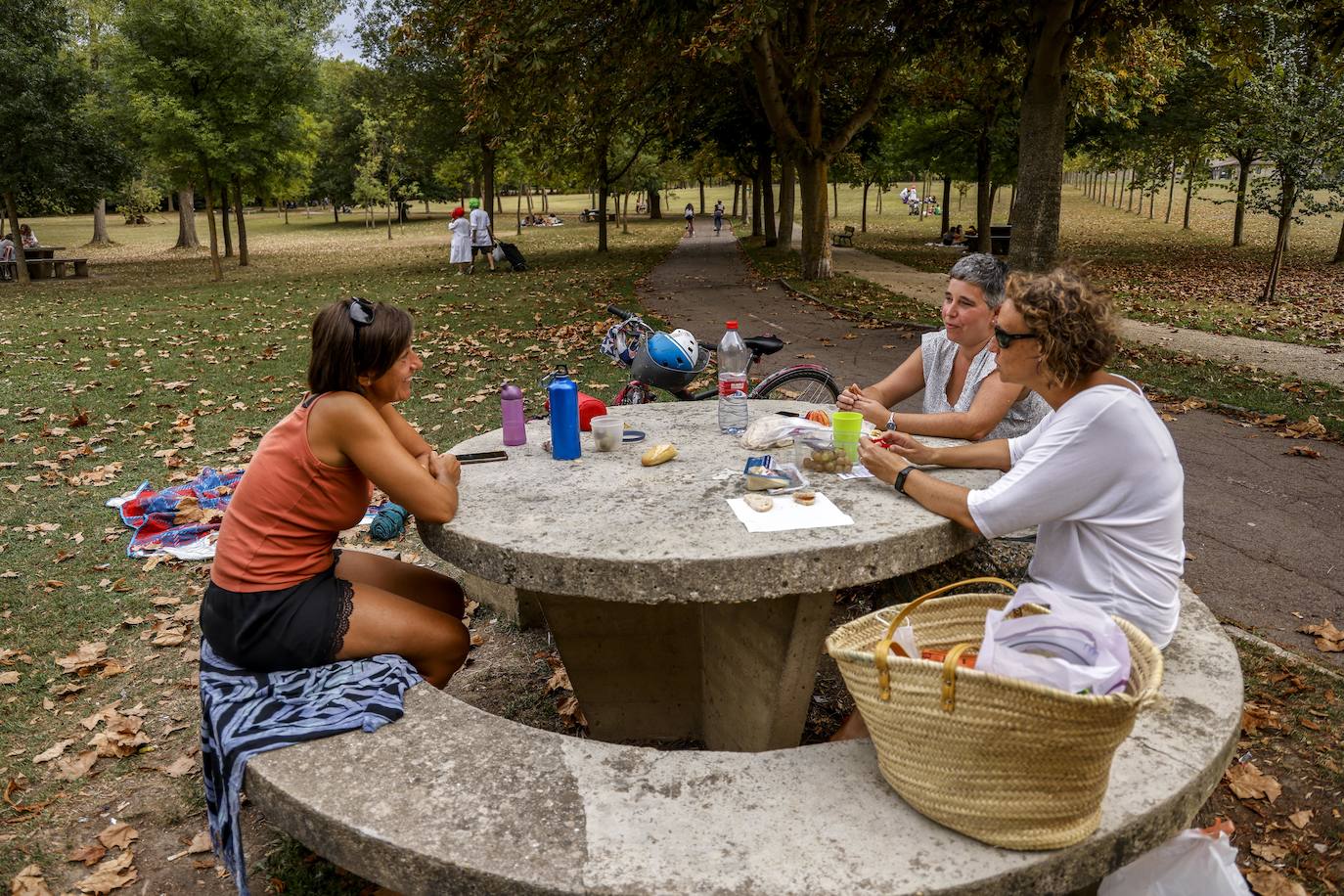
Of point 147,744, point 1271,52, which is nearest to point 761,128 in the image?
point 1271,52

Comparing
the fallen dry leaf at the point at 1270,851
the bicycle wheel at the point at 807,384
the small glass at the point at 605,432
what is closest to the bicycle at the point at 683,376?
the bicycle wheel at the point at 807,384

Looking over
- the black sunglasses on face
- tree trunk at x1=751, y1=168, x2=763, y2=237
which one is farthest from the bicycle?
tree trunk at x1=751, y1=168, x2=763, y2=237

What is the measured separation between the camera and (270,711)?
106 inches

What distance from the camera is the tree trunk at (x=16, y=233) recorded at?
19.9 meters

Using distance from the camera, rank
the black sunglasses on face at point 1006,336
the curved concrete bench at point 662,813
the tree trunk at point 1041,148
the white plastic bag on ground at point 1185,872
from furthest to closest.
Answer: the tree trunk at point 1041,148, the black sunglasses on face at point 1006,336, the white plastic bag on ground at point 1185,872, the curved concrete bench at point 662,813

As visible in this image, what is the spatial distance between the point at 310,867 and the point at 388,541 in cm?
290

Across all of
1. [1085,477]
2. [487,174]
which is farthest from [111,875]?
[487,174]

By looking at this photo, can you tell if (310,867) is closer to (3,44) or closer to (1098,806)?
(1098,806)

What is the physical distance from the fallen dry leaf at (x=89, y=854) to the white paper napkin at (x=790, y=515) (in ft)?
8.50

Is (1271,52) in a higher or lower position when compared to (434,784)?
higher

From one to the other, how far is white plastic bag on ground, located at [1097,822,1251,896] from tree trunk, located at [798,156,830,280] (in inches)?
625

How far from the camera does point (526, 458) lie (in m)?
3.74

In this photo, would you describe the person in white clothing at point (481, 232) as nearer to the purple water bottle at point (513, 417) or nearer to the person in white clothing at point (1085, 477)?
the purple water bottle at point (513, 417)

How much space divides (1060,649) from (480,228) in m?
21.7
